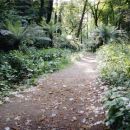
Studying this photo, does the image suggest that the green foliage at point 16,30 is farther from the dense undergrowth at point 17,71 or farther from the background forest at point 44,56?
the dense undergrowth at point 17,71

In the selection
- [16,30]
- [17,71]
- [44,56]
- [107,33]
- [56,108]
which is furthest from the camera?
[107,33]

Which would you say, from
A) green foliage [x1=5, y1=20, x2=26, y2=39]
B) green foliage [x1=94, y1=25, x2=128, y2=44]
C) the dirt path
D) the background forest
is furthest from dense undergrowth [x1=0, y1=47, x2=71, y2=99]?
green foliage [x1=94, y1=25, x2=128, y2=44]

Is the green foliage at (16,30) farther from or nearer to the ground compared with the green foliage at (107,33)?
farther from the ground

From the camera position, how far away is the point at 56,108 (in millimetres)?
7500

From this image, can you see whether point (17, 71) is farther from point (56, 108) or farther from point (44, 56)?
point (44, 56)

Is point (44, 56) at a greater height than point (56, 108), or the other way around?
point (56, 108)

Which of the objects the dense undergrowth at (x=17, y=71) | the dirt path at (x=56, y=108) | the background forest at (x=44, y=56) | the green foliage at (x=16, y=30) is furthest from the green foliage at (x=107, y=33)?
the dirt path at (x=56, y=108)

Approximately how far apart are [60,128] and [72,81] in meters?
4.70

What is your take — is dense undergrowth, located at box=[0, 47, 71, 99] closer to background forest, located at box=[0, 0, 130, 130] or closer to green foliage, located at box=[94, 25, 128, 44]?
background forest, located at box=[0, 0, 130, 130]

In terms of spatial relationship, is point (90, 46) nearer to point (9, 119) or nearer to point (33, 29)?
point (33, 29)

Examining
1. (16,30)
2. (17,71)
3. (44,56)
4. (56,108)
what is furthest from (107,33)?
(56,108)

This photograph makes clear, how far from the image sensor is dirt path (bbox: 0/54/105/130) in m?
6.33

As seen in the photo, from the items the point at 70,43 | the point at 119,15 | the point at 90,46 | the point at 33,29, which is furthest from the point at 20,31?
the point at 119,15

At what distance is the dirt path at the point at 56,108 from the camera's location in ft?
20.8
